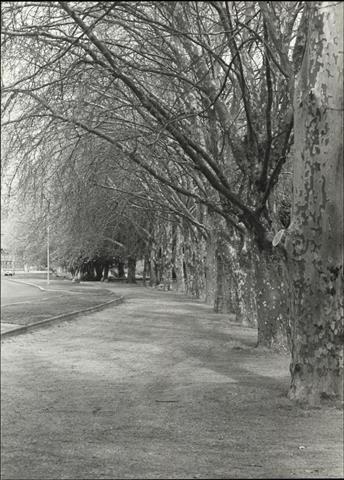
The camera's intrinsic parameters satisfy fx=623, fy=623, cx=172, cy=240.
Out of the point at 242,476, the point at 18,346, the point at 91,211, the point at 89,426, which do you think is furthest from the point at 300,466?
the point at 91,211

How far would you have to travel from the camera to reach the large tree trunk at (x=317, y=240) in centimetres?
714

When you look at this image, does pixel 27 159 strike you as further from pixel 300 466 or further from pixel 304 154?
pixel 300 466

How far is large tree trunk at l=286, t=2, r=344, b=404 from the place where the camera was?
7141 mm

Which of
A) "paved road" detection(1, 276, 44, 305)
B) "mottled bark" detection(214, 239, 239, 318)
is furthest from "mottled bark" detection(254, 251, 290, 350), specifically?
"paved road" detection(1, 276, 44, 305)

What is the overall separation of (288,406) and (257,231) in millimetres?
3132

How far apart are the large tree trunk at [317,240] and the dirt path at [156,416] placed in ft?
1.78

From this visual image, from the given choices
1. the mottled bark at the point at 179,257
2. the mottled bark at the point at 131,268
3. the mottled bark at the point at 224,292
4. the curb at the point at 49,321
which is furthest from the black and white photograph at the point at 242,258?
the mottled bark at the point at 131,268

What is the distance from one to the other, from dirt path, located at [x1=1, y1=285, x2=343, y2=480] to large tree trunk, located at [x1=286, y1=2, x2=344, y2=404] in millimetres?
543

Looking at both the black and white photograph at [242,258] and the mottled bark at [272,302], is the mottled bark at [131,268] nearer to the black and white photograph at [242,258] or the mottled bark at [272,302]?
the black and white photograph at [242,258]

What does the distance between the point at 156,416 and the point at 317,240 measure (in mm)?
2841

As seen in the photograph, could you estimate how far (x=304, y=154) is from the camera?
745cm

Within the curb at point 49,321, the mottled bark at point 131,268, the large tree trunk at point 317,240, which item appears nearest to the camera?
the large tree trunk at point 317,240

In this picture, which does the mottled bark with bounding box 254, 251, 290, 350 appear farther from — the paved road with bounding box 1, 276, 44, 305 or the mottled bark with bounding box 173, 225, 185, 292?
the mottled bark with bounding box 173, 225, 185, 292

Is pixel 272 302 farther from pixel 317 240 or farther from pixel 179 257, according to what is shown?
pixel 179 257
